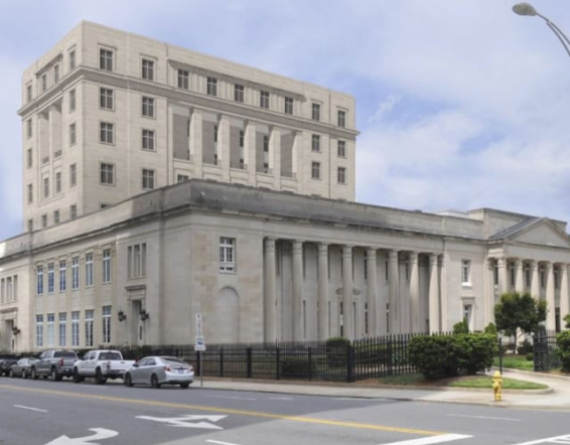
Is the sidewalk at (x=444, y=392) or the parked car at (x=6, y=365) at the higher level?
the sidewalk at (x=444, y=392)

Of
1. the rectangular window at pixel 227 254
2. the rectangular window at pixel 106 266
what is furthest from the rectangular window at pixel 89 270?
the rectangular window at pixel 227 254

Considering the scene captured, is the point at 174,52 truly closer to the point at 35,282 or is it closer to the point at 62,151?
the point at 62,151

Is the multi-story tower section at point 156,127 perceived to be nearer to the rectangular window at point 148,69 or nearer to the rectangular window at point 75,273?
the rectangular window at point 148,69

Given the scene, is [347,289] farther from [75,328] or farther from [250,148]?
Answer: [250,148]

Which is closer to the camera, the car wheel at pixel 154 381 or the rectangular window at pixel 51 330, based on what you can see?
the car wheel at pixel 154 381

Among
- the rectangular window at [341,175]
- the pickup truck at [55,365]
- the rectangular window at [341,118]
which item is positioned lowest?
the pickup truck at [55,365]

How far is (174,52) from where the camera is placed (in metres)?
78.8

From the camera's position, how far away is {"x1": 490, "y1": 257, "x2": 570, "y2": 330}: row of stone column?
6712 centimetres

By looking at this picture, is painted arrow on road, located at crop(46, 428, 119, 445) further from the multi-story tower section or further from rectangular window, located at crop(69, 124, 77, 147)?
rectangular window, located at crop(69, 124, 77, 147)

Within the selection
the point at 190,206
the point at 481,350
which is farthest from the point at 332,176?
the point at 481,350

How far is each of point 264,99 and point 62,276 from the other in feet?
93.1

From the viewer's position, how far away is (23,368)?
168 ft

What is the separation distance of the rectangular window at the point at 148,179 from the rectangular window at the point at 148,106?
16.8 feet

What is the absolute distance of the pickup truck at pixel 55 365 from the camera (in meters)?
46.4
